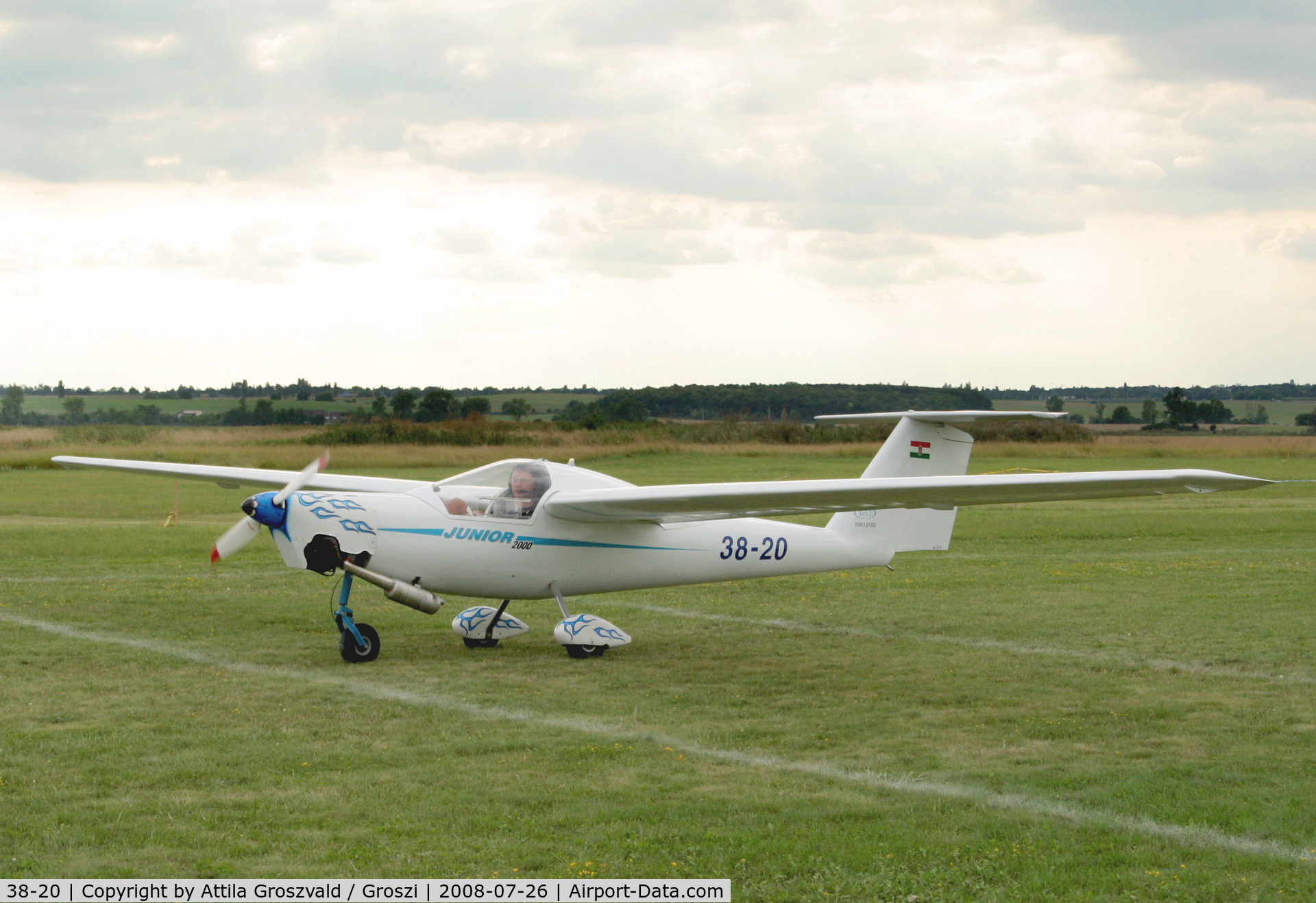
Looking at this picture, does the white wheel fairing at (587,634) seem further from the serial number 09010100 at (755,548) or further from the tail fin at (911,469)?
the tail fin at (911,469)

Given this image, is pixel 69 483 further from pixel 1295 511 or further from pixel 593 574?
pixel 1295 511

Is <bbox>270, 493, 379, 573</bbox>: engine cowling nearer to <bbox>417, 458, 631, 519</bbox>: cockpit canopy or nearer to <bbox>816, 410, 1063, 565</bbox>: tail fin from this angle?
<bbox>417, 458, 631, 519</bbox>: cockpit canopy

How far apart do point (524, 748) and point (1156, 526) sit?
21.2 m

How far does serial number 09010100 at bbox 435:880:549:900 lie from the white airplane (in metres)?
5.24

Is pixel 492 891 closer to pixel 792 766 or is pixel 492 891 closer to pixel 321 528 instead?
pixel 792 766

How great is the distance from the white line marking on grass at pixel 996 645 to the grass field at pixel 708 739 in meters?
0.06

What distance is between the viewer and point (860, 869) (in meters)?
5.24

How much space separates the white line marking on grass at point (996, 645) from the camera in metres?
9.80

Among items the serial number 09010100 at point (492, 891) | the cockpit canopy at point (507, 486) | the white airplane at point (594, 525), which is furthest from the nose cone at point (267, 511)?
the serial number 09010100 at point (492, 891)

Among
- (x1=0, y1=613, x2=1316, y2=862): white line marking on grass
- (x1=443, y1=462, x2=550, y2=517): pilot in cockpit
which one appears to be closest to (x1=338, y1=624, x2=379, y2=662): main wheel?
(x1=0, y1=613, x2=1316, y2=862): white line marking on grass

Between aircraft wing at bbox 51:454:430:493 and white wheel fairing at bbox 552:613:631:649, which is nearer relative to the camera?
white wheel fairing at bbox 552:613:631:649

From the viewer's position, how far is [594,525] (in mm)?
11195

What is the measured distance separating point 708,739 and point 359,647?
13.2ft

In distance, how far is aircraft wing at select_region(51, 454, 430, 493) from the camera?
12461 millimetres
